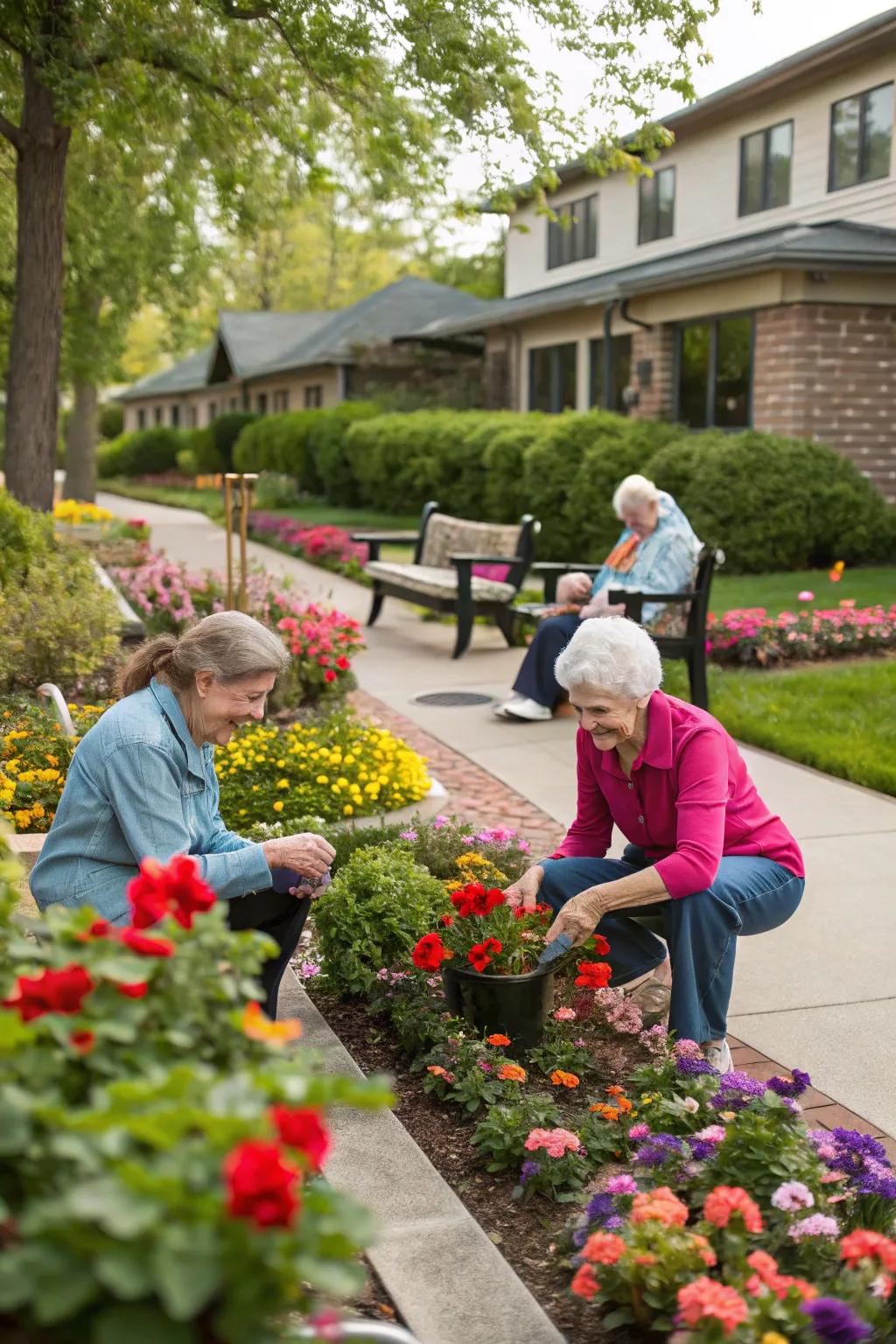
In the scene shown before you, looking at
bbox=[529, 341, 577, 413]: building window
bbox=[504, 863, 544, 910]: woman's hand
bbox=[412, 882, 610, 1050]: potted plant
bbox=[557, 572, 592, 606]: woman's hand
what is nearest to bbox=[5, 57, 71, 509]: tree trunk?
bbox=[557, 572, 592, 606]: woman's hand

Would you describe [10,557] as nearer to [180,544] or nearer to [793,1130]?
[793,1130]

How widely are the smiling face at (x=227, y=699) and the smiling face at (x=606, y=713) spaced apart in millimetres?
918

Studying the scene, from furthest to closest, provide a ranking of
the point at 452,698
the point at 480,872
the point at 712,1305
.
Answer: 1. the point at 452,698
2. the point at 480,872
3. the point at 712,1305

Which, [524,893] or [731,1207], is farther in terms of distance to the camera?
[524,893]

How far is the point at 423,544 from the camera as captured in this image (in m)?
13.1

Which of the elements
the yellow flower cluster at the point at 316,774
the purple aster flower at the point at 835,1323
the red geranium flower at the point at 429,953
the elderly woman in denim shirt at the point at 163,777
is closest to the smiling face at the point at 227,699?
the elderly woman in denim shirt at the point at 163,777

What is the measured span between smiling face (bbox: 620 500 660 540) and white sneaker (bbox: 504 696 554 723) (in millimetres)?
1250

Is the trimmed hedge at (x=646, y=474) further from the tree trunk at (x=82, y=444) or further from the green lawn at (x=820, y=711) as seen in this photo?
the tree trunk at (x=82, y=444)

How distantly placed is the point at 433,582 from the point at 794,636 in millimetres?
2951

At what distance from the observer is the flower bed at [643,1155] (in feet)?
7.83

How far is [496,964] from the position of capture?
3.80 meters

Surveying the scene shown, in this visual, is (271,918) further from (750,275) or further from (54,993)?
(750,275)

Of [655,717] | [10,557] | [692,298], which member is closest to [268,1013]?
[655,717]

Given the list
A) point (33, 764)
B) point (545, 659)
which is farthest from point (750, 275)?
point (33, 764)
